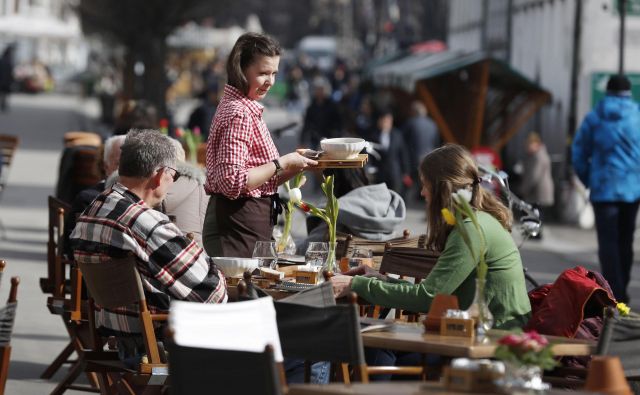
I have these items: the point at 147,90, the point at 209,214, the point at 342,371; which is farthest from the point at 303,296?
the point at 147,90

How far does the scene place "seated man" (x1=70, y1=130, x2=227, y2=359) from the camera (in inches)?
261

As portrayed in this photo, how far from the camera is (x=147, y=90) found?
35188mm

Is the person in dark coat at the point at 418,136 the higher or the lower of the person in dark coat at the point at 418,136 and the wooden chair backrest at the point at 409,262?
the lower

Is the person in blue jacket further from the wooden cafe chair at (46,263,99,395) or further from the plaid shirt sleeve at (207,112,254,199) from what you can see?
the plaid shirt sleeve at (207,112,254,199)

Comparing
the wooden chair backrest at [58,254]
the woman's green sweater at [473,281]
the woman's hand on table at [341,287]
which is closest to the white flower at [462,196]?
the woman's green sweater at [473,281]

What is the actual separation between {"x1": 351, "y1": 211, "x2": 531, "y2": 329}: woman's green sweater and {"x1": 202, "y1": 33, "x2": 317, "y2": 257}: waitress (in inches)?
49.9

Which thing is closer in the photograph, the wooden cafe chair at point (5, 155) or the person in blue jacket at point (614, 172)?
the person in blue jacket at point (614, 172)

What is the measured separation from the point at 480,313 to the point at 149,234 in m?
1.46

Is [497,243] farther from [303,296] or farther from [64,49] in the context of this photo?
[64,49]

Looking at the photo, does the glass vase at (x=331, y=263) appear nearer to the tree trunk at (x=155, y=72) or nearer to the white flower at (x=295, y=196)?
the white flower at (x=295, y=196)

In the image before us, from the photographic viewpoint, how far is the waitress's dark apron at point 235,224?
7906mm

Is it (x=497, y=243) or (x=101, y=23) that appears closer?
(x=497, y=243)

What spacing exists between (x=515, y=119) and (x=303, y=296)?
2101 cm

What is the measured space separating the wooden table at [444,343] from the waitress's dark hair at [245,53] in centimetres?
200
